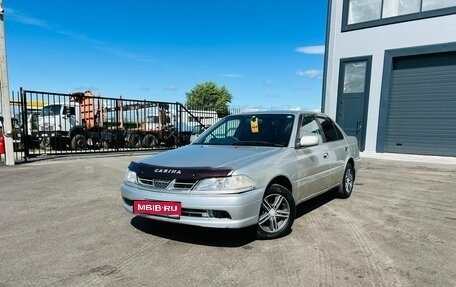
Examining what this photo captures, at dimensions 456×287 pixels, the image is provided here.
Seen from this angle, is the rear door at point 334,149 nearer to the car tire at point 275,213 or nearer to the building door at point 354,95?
the car tire at point 275,213

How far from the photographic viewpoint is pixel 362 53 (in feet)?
46.0

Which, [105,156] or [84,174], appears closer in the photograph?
[84,174]

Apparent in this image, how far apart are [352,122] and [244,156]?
1151cm

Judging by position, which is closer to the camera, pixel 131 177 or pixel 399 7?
pixel 131 177

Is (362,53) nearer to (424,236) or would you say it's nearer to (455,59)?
(455,59)

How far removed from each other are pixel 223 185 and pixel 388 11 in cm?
1278

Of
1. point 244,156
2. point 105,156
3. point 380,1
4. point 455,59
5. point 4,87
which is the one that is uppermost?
point 380,1

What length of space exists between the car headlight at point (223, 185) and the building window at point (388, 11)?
1231 cm

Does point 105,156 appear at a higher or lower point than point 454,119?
lower

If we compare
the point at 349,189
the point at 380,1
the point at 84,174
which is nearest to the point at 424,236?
the point at 349,189

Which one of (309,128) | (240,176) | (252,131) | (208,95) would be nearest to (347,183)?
(309,128)

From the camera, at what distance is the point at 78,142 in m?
14.7

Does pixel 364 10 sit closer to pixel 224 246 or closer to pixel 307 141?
pixel 307 141

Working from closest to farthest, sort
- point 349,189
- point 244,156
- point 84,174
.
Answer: point 244,156 < point 349,189 < point 84,174
